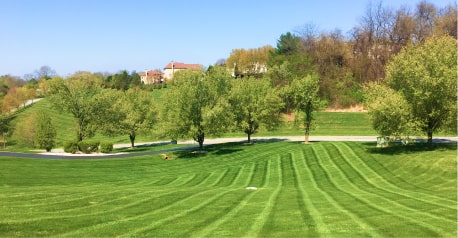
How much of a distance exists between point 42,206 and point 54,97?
145 feet

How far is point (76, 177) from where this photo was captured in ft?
Result: 89.6

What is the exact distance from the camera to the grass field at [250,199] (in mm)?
10414

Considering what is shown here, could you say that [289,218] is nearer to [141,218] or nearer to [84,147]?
[141,218]

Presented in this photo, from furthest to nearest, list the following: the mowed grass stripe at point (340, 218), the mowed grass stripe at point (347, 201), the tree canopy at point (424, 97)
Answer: the tree canopy at point (424, 97) < the mowed grass stripe at point (347, 201) < the mowed grass stripe at point (340, 218)

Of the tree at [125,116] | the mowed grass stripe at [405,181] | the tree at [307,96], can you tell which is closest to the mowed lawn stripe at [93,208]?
the mowed grass stripe at [405,181]

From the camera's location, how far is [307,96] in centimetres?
4197

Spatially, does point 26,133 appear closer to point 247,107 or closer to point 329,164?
point 247,107

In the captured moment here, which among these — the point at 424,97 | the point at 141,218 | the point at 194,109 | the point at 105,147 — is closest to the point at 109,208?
the point at 141,218

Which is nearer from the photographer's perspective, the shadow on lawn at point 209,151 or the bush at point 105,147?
the shadow on lawn at point 209,151

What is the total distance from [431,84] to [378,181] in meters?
10.0

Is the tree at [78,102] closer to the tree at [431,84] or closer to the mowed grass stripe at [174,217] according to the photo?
the mowed grass stripe at [174,217]

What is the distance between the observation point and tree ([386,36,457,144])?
27.2m

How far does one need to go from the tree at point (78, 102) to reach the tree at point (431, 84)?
42304 millimetres

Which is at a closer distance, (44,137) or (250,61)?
(44,137)
